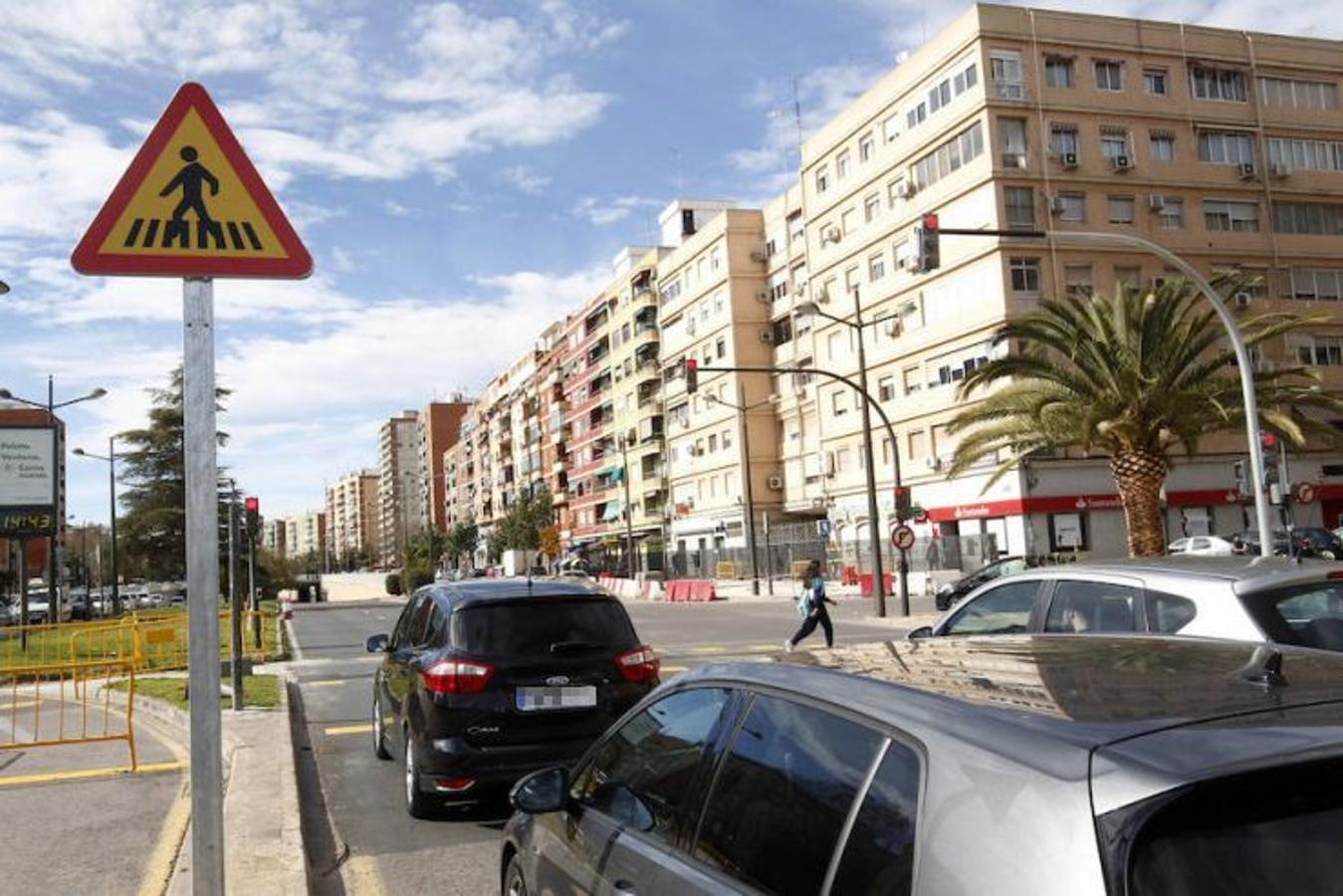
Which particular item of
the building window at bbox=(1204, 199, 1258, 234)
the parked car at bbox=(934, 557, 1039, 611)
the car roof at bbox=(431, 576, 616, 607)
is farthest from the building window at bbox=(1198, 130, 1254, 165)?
the car roof at bbox=(431, 576, 616, 607)

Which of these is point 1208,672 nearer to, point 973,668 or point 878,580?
point 973,668

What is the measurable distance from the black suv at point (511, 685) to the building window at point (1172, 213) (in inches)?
1771

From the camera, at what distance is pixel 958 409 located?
4441 cm

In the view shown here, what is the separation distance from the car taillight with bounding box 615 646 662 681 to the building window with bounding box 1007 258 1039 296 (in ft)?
128

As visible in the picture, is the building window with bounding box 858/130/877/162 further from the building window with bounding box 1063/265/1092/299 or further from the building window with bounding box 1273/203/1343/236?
the building window with bounding box 1273/203/1343/236

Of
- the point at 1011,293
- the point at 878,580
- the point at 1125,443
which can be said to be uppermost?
the point at 1011,293

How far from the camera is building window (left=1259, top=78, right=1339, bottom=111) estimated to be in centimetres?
4866

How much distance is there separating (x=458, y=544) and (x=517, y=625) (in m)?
116

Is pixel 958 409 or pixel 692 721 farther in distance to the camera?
pixel 958 409

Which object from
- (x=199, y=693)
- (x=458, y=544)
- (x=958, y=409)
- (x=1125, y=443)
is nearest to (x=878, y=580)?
(x=1125, y=443)

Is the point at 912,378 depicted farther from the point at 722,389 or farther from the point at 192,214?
the point at 192,214

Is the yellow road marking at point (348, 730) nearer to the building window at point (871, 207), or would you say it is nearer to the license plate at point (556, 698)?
the license plate at point (556, 698)

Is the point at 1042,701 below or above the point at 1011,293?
below

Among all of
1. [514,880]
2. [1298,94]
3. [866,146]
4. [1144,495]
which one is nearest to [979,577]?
[1144,495]
